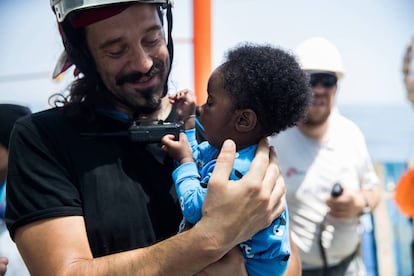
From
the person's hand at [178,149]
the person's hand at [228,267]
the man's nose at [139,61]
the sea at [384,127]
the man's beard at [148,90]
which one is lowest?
the sea at [384,127]

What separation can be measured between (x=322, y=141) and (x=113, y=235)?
2002mm

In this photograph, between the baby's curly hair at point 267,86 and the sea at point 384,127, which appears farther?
the sea at point 384,127

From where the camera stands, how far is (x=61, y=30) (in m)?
1.54

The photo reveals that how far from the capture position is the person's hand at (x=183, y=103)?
5.41ft

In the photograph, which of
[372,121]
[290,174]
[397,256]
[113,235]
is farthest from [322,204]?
[372,121]

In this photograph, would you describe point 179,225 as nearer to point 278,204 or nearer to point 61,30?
point 278,204

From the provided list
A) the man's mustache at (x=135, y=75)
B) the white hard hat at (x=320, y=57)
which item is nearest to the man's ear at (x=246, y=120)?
the man's mustache at (x=135, y=75)

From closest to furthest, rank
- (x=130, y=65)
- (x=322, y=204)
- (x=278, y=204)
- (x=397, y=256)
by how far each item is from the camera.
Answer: (x=278, y=204), (x=130, y=65), (x=322, y=204), (x=397, y=256)

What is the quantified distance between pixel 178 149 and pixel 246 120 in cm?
20

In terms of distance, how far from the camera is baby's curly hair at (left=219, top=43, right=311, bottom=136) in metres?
1.43

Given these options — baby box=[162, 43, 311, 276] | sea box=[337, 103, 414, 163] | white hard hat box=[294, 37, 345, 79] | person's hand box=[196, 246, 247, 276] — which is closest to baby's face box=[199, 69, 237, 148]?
baby box=[162, 43, 311, 276]

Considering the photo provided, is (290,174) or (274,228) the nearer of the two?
(274,228)

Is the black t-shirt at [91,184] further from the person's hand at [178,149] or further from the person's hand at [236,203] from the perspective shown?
the person's hand at [236,203]

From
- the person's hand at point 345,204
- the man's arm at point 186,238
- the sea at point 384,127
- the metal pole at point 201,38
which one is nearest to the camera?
the man's arm at point 186,238
